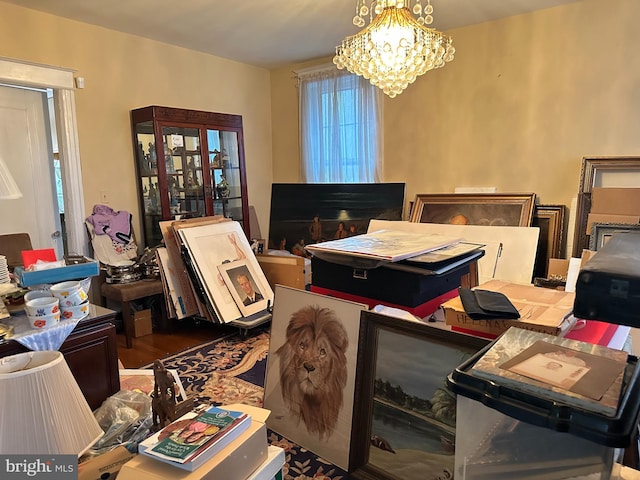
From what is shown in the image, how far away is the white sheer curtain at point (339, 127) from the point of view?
172 inches

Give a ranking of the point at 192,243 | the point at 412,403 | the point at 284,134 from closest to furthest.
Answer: the point at 412,403 < the point at 192,243 < the point at 284,134

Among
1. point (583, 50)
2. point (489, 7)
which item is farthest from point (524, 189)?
point (489, 7)

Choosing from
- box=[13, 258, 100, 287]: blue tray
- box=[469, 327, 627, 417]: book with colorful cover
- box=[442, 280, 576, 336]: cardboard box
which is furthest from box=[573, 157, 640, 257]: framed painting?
box=[13, 258, 100, 287]: blue tray

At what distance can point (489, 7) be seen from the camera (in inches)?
130

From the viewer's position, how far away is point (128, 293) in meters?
3.40

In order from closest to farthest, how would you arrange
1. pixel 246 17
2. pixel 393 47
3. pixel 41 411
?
pixel 41 411, pixel 393 47, pixel 246 17

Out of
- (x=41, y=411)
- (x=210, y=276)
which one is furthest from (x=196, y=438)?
(x=210, y=276)

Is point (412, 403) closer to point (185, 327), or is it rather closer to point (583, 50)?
point (185, 327)

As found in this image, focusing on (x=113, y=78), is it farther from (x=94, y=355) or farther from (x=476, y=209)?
(x=476, y=209)

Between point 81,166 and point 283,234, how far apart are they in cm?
207

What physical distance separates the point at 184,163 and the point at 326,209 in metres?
1.50

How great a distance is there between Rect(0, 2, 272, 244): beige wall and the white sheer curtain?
88 centimetres

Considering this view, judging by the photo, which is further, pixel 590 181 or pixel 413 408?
pixel 590 181

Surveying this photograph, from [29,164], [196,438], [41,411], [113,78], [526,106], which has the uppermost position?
[113,78]
